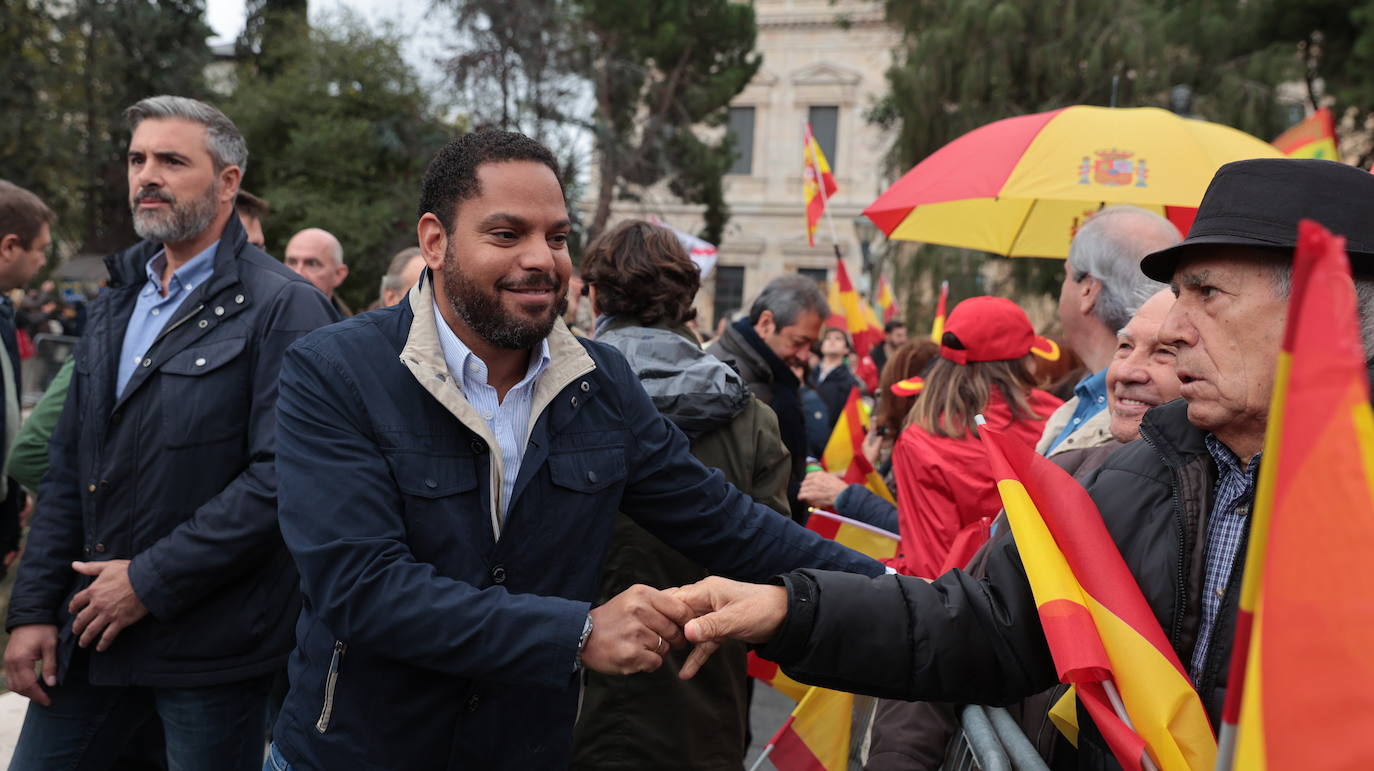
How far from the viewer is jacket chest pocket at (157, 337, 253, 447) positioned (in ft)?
9.71

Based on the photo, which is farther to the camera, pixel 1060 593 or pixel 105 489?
pixel 105 489

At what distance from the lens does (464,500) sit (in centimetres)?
217

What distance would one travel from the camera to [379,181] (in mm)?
→ 24578

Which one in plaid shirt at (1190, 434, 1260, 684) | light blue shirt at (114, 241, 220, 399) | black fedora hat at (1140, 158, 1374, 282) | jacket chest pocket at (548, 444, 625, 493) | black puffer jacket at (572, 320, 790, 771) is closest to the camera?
black fedora hat at (1140, 158, 1374, 282)

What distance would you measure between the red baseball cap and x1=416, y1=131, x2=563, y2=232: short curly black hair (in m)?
1.90

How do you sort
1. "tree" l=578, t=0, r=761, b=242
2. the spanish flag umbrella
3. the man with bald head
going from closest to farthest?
the spanish flag umbrella
the man with bald head
"tree" l=578, t=0, r=761, b=242

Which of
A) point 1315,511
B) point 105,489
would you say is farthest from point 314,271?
point 1315,511

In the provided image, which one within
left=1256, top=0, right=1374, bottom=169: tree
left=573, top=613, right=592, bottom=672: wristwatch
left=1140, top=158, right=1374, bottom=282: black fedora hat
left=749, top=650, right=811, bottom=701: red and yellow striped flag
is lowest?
left=749, top=650, right=811, bottom=701: red and yellow striped flag

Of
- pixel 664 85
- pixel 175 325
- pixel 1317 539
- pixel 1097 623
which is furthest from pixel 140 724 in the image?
Result: pixel 664 85

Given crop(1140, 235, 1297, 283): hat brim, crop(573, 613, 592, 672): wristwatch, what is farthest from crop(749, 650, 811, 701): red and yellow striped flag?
crop(1140, 235, 1297, 283): hat brim

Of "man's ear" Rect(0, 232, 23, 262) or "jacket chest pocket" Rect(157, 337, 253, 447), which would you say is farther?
"man's ear" Rect(0, 232, 23, 262)

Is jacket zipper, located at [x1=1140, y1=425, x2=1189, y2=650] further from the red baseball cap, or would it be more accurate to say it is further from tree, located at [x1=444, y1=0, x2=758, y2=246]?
tree, located at [x1=444, y1=0, x2=758, y2=246]

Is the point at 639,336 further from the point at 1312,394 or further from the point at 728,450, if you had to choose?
the point at 1312,394

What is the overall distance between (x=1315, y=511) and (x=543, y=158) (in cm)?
164
